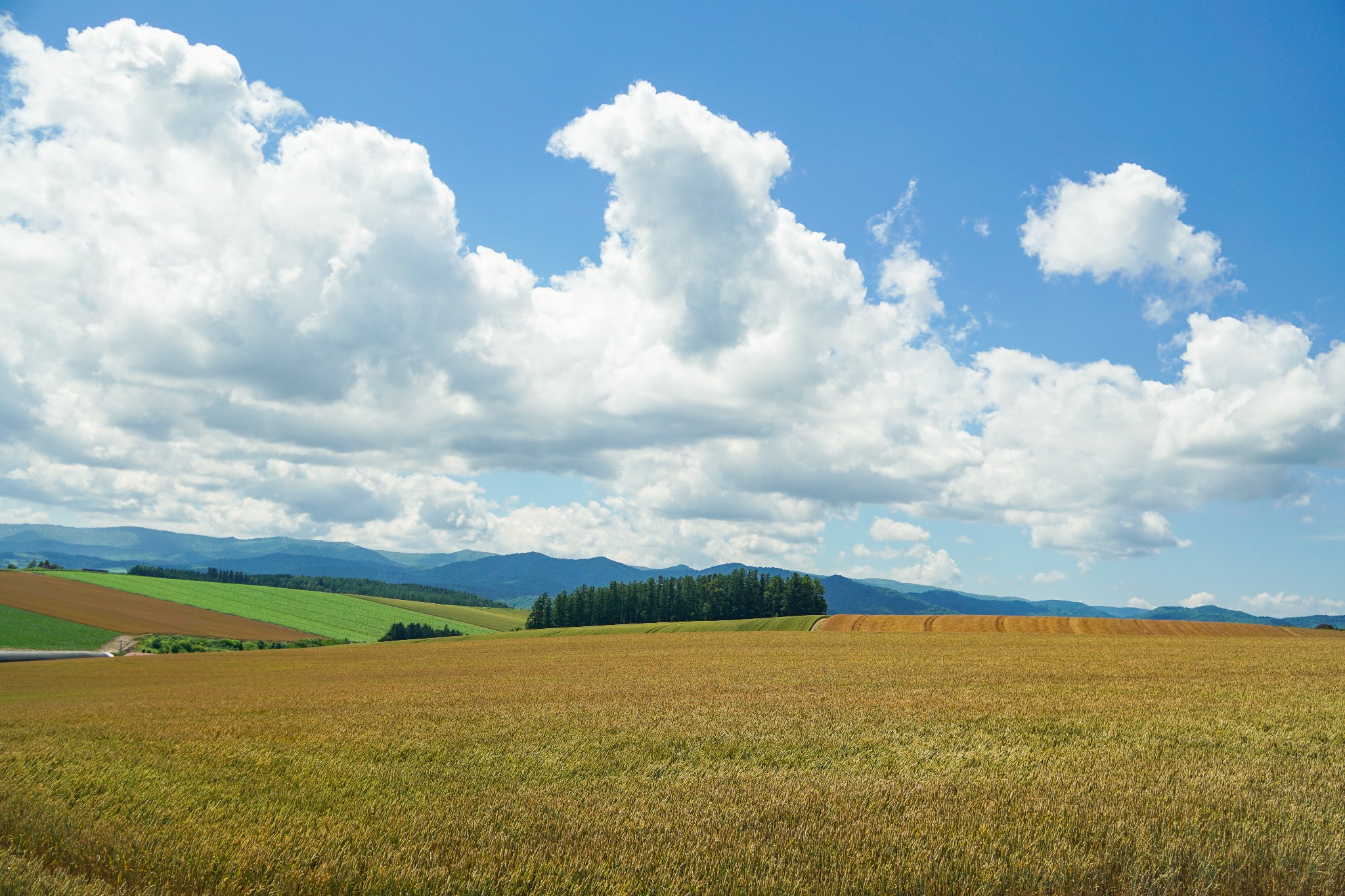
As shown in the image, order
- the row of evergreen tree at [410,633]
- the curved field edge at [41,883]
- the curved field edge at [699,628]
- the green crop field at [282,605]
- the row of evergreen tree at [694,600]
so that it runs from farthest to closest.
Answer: the green crop field at [282,605]
the row of evergreen tree at [410,633]
the row of evergreen tree at [694,600]
the curved field edge at [699,628]
the curved field edge at [41,883]

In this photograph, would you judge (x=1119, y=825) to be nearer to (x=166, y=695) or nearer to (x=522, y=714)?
(x=522, y=714)

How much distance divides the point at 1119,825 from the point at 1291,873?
4.74 feet

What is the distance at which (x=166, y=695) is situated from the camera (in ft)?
90.0

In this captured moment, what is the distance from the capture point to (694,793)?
9.62 metres

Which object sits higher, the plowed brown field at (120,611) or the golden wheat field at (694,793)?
the golden wheat field at (694,793)

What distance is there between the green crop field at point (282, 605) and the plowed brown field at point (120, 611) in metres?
6.53

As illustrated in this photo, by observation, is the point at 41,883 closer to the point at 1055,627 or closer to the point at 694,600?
the point at 1055,627

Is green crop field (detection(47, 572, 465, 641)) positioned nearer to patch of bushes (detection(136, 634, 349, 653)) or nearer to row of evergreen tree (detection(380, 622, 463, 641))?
row of evergreen tree (detection(380, 622, 463, 641))

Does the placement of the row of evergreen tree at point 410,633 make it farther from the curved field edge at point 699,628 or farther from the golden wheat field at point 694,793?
the golden wheat field at point 694,793

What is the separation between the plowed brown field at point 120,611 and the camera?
99.1 meters

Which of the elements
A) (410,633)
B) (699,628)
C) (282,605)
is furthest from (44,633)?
(699,628)

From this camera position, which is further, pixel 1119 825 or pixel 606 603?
pixel 606 603

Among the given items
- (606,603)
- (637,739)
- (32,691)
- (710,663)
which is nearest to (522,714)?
(637,739)

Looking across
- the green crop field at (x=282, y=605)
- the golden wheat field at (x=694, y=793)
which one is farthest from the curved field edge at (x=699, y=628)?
the golden wheat field at (x=694, y=793)
